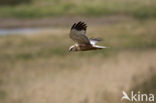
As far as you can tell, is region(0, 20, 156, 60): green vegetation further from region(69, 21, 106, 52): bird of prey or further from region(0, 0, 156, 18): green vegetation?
region(69, 21, 106, 52): bird of prey

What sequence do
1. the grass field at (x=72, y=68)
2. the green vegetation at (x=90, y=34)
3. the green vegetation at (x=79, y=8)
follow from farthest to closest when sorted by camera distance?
1. the green vegetation at (x=79, y=8)
2. the green vegetation at (x=90, y=34)
3. the grass field at (x=72, y=68)

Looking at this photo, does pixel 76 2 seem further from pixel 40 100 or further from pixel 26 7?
pixel 40 100

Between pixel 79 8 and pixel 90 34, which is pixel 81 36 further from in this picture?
pixel 79 8

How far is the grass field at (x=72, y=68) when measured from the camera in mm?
15288

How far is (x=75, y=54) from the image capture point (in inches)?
850

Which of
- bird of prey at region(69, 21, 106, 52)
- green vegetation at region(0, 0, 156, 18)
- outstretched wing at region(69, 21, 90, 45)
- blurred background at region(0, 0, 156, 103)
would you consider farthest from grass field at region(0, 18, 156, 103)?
green vegetation at region(0, 0, 156, 18)

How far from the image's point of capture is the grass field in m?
15.3

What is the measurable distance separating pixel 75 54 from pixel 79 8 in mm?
15023

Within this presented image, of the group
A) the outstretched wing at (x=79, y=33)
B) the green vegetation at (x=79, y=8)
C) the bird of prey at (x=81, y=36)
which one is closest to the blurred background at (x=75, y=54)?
the green vegetation at (x=79, y=8)

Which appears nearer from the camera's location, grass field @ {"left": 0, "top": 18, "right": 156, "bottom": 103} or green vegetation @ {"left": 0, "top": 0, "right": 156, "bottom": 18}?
grass field @ {"left": 0, "top": 18, "right": 156, "bottom": 103}

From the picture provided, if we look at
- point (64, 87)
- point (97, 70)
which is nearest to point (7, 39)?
point (97, 70)

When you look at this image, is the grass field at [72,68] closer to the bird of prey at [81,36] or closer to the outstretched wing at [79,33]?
the bird of prey at [81,36]

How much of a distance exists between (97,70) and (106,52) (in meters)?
3.56

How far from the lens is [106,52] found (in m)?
21.9
